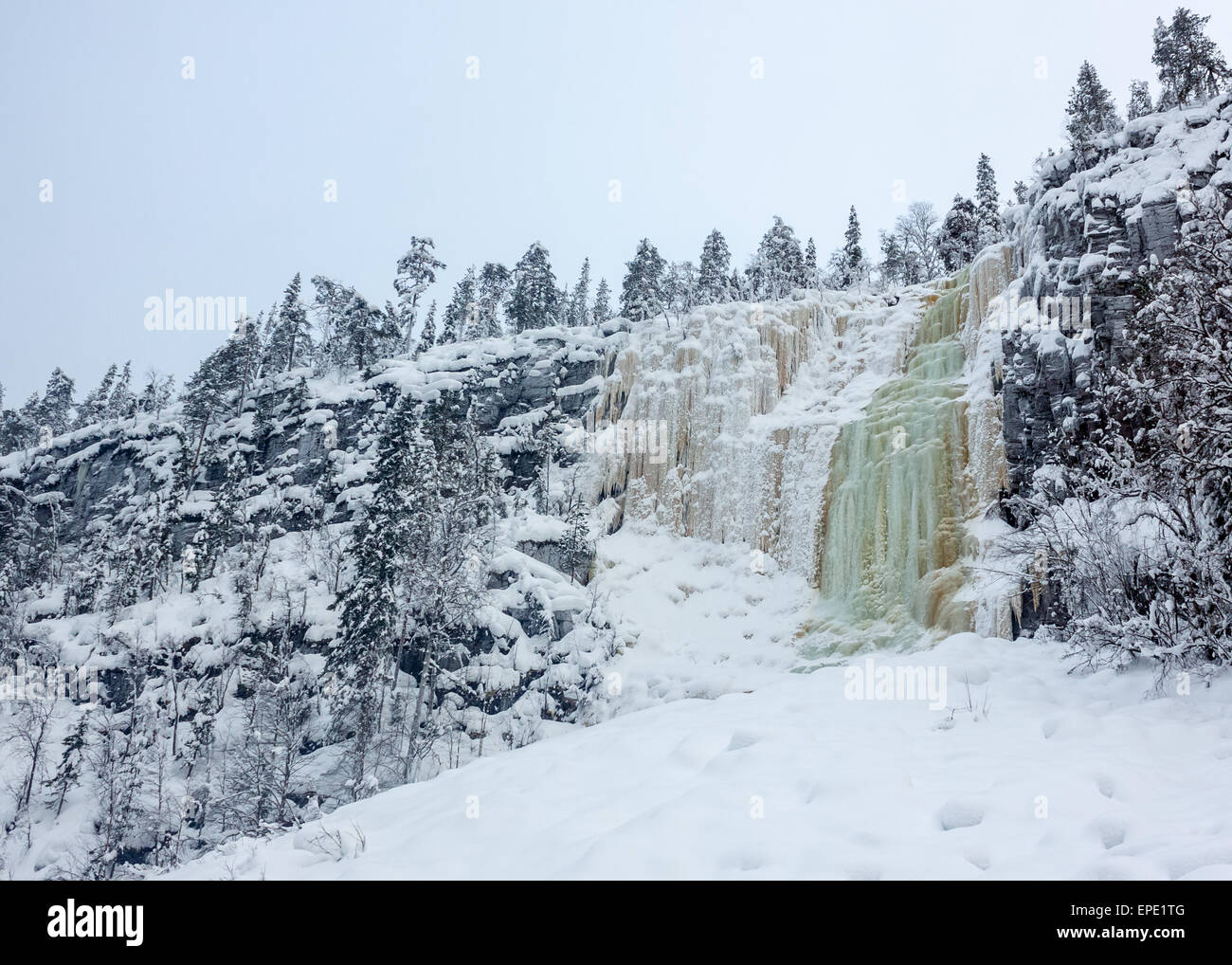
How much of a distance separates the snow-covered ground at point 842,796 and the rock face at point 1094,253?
12.5 meters

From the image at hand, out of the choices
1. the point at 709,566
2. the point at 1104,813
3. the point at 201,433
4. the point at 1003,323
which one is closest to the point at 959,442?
the point at 1003,323

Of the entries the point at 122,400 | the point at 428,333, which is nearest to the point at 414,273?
the point at 428,333

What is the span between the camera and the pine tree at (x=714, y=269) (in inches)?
1986

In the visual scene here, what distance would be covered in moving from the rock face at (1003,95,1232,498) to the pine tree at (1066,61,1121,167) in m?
19.9

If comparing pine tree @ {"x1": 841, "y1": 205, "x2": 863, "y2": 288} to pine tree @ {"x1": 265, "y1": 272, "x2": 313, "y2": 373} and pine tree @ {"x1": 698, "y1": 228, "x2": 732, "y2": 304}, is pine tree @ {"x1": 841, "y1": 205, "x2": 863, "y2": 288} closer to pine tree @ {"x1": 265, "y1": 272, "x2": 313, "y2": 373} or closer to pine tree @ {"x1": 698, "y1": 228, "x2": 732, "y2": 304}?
pine tree @ {"x1": 698, "y1": 228, "x2": 732, "y2": 304}

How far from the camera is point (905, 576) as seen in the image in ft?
66.4

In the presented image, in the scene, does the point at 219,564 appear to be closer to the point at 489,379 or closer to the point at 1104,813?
the point at 489,379

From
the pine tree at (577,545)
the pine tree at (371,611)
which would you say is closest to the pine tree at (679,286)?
the pine tree at (577,545)

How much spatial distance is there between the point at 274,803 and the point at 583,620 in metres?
11.8

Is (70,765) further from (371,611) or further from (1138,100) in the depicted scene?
(1138,100)

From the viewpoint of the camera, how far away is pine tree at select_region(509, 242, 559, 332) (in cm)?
5312

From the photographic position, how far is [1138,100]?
42.8 m

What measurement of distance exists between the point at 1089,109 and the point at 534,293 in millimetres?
36837

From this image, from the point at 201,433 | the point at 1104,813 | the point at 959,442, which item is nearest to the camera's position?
the point at 1104,813
